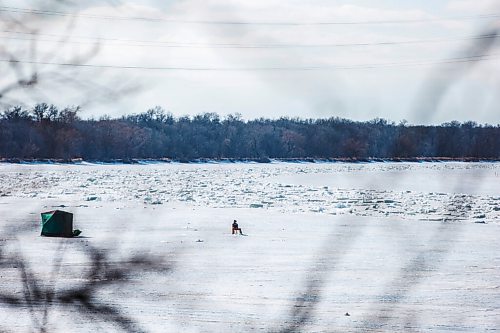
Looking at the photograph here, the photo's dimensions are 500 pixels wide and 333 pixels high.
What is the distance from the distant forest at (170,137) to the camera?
136 cm

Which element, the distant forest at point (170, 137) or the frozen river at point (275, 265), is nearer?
the distant forest at point (170, 137)

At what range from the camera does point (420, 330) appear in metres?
10.1

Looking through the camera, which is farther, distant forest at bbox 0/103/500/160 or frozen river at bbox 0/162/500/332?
frozen river at bbox 0/162/500/332

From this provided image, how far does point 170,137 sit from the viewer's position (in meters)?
2.19

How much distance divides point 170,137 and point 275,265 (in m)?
14.2

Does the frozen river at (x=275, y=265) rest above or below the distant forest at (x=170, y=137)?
below

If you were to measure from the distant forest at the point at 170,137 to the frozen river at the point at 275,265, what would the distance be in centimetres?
5

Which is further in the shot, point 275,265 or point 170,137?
point 275,265

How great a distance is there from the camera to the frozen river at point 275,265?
5.97 ft

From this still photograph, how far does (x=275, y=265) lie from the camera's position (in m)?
16.2

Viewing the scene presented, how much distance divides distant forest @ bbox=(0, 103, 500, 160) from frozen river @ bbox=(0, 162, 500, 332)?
0.16 ft

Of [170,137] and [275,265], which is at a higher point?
[170,137]

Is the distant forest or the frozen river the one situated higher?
the distant forest

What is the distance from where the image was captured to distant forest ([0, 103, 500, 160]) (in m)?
1.36
